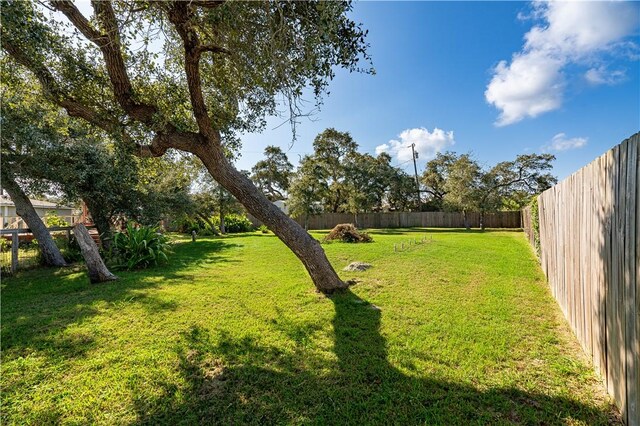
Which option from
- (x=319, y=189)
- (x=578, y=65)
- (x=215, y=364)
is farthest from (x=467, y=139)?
(x=215, y=364)

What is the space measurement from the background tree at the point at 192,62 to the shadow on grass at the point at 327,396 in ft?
7.05

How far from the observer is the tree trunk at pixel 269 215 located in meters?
4.56

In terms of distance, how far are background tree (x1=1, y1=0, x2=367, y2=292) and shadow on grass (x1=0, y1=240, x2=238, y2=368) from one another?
258 cm

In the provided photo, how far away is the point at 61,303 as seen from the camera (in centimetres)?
459

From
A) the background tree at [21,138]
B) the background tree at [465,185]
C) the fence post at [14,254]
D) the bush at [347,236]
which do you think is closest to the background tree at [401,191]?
the background tree at [465,185]

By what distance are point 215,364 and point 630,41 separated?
7.53 m

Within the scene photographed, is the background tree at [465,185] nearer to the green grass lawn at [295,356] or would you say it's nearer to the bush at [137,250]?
the green grass lawn at [295,356]

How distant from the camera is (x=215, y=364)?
2.73 m

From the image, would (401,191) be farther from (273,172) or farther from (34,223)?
(34,223)

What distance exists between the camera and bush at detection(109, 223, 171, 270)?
7344mm

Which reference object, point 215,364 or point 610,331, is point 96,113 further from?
point 610,331

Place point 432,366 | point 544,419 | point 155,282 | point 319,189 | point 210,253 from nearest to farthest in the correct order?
point 544,419, point 432,366, point 155,282, point 210,253, point 319,189

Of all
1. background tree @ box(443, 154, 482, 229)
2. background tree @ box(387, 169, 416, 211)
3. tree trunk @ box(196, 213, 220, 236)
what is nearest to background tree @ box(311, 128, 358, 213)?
background tree @ box(387, 169, 416, 211)

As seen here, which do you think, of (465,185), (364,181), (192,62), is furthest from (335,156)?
(192,62)
